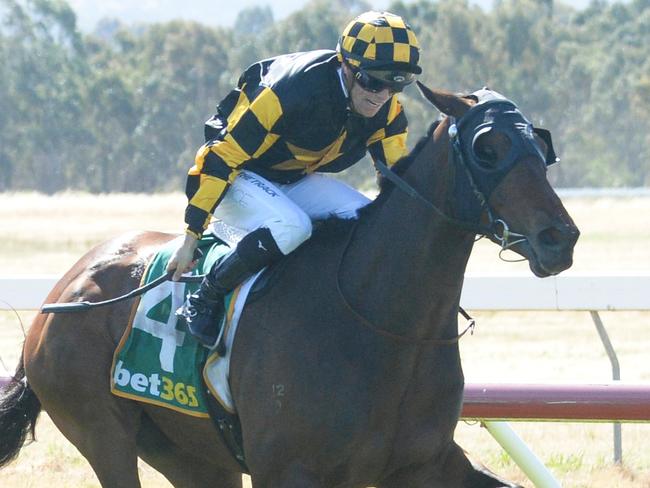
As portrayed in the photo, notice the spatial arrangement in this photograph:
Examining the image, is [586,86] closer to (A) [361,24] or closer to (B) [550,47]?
(B) [550,47]

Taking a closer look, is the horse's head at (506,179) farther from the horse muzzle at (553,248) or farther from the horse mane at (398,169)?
the horse mane at (398,169)

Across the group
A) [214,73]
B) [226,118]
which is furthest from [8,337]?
[214,73]

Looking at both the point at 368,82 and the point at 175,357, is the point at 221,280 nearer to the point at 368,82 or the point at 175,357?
the point at 175,357

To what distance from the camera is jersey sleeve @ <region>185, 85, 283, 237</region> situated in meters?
4.11

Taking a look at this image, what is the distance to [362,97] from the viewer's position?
4.14 meters

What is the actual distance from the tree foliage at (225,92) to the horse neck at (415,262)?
47299mm

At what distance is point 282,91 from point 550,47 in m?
53.1

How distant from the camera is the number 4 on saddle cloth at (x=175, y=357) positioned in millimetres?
4230

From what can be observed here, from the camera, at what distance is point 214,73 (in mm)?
56281

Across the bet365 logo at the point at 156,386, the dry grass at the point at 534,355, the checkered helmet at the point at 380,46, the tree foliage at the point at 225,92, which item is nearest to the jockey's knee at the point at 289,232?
the checkered helmet at the point at 380,46

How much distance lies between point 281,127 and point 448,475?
127cm

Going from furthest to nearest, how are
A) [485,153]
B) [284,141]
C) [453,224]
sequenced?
[284,141] < [453,224] < [485,153]

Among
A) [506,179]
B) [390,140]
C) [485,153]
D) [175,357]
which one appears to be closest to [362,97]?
[390,140]

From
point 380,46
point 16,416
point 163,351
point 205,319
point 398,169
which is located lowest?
point 16,416
